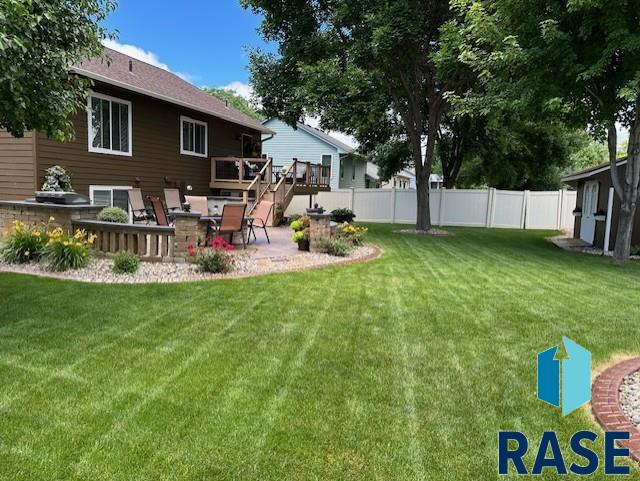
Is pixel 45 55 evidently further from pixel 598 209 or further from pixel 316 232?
pixel 598 209

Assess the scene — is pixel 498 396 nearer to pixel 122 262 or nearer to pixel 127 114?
pixel 122 262

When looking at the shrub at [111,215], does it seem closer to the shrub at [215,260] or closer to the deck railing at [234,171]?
the shrub at [215,260]

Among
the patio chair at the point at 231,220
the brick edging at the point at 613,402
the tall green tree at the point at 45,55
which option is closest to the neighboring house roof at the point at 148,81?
the patio chair at the point at 231,220

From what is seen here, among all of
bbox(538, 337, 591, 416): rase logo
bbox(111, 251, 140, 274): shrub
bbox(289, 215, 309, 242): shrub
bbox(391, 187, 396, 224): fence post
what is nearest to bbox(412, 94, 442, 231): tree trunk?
bbox(391, 187, 396, 224): fence post

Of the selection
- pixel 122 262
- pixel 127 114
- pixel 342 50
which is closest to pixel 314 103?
pixel 342 50

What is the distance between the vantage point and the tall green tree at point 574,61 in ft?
27.9

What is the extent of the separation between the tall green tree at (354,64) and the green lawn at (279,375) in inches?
347

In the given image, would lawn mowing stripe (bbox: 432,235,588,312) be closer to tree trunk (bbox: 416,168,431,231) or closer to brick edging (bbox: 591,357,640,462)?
brick edging (bbox: 591,357,640,462)

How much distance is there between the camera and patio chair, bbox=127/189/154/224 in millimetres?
11219

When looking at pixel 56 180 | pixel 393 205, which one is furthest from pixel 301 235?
pixel 393 205

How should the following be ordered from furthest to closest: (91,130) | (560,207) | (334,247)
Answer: (560,207) → (91,130) → (334,247)

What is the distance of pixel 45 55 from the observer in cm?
432

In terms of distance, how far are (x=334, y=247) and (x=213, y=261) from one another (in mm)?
2808

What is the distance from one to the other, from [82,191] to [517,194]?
56.1ft
